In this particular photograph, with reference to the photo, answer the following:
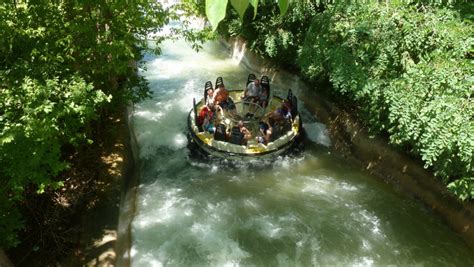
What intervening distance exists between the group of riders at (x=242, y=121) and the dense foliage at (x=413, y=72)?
5.40 ft

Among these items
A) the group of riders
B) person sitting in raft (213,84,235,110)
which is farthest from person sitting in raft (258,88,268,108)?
person sitting in raft (213,84,235,110)

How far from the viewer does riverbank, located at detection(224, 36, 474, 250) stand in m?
6.59

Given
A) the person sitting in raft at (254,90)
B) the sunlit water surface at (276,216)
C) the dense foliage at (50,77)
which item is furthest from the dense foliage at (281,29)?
the dense foliage at (50,77)

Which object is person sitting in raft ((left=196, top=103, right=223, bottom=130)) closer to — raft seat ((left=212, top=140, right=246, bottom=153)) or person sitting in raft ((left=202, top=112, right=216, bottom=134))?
person sitting in raft ((left=202, top=112, right=216, bottom=134))

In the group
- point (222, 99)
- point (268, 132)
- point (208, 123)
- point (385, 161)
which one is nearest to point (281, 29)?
point (222, 99)

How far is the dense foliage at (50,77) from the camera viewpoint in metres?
4.21

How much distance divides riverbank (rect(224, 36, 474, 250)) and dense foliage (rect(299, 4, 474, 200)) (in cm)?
60

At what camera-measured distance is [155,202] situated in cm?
736

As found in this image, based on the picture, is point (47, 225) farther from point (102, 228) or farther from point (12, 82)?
point (12, 82)

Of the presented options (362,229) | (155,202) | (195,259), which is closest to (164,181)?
(155,202)

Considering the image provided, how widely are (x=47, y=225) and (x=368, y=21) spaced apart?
279 inches

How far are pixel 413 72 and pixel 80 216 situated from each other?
6.25 m

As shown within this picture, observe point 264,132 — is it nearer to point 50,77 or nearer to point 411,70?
point 411,70

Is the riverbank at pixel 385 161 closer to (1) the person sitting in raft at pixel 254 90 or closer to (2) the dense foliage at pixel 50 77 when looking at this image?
(1) the person sitting in raft at pixel 254 90
